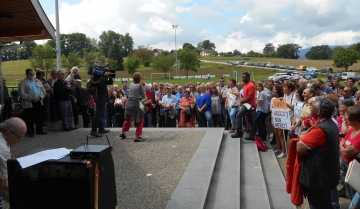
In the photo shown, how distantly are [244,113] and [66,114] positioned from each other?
5305mm

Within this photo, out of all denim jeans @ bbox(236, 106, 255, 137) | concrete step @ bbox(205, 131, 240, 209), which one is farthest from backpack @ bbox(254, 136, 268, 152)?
concrete step @ bbox(205, 131, 240, 209)

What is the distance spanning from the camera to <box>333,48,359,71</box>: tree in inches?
2724

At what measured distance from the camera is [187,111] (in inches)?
437

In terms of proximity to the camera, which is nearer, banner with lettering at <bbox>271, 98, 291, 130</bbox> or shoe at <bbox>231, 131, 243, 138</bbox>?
banner with lettering at <bbox>271, 98, 291, 130</bbox>

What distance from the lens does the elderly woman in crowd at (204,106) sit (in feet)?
34.7

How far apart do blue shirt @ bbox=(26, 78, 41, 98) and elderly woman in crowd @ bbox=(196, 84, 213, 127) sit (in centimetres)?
504

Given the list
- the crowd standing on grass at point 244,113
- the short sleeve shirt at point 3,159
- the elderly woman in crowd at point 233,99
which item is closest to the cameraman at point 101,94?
the crowd standing on grass at point 244,113

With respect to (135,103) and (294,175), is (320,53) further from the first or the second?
(294,175)

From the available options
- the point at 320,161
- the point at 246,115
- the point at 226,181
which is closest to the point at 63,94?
the point at 246,115

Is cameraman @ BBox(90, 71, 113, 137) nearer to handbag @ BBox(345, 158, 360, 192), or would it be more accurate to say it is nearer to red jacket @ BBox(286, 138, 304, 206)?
red jacket @ BBox(286, 138, 304, 206)

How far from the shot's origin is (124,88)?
43.8 feet

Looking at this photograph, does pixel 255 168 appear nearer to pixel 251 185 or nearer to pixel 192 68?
pixel 251 185

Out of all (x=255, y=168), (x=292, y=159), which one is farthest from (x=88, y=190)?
(x=255, y=168)

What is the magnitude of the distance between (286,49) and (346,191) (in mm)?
136078
